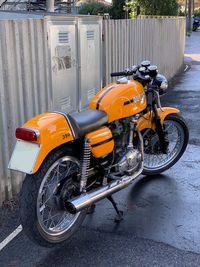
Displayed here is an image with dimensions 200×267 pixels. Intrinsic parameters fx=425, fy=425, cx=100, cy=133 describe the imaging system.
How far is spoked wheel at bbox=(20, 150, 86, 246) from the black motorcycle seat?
23 cm

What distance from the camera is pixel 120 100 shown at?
13.2 feet

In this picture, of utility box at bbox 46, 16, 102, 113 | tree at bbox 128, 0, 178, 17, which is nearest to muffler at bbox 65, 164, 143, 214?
utility box at bbox 46, 16, 102, 113

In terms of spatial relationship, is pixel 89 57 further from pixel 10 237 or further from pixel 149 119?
pixel 10 237

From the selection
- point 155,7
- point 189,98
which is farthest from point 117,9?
point 189,98

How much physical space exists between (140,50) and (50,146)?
5.90m

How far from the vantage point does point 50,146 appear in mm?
3297

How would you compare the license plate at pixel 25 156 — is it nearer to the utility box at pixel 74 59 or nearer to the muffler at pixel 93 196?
the muffler at pixel 93 196

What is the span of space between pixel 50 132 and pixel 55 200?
629mm

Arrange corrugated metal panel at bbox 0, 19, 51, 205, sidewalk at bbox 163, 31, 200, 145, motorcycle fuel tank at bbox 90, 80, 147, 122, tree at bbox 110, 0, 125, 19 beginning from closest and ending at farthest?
1. motorcycle fuel tank at bbox 90, 80, 147, 122
2. corrugated metal panel at bbox 0, 19, 51, 205
3. sidewalk at bbox 163, 31, 200, 145
4. tree at bbox 110, 0, 125, 19

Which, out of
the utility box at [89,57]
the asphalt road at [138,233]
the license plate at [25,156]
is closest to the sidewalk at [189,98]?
the utility box at [89,57]

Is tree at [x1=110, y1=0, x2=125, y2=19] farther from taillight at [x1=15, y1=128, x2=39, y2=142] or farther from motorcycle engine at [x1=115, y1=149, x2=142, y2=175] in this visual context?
taillight at [x1=15, y1=128, x2=39, y2=142]

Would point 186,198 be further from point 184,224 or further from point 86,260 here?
point 86,260

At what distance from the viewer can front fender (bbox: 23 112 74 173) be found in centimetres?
324

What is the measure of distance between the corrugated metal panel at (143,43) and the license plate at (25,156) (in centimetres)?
357
